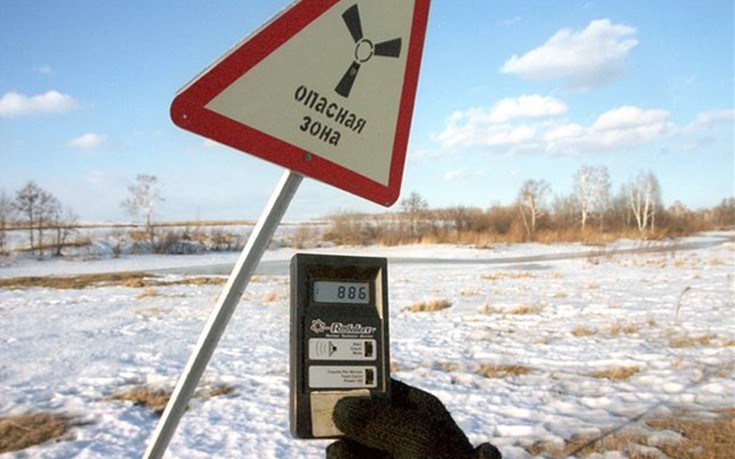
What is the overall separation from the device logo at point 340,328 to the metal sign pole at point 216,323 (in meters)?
0.16

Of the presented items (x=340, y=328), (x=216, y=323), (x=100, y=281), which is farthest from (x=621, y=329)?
(x=100, y=281)

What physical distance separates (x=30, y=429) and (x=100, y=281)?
9458 millimetres

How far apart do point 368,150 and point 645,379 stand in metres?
5.01

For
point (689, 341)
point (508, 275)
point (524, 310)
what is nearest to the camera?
point (689, 341)

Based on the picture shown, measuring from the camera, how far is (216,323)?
0.96 metres

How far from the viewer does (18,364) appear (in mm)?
5301

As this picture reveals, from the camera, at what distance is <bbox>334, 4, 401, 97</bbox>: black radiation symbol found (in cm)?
113

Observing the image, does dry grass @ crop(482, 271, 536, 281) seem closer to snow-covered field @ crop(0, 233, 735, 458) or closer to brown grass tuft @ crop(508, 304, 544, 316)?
snow-covered field @ crop(0, 233, 735, 458)

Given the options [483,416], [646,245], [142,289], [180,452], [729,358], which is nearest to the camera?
[180,452]

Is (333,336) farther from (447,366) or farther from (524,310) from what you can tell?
(524,310)

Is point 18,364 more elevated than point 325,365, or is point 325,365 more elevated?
point 325,365

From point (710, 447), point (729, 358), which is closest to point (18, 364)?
point (710, 447)

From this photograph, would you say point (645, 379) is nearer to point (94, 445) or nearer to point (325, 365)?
point (94, 445)

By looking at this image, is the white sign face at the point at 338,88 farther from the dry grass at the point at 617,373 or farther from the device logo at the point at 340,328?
the dry grass at the point at 617,373
